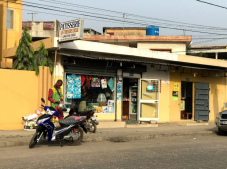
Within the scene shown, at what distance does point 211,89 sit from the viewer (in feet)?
62.2

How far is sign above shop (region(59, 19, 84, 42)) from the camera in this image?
1095 centimetres

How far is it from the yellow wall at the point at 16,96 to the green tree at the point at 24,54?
32.3 inches

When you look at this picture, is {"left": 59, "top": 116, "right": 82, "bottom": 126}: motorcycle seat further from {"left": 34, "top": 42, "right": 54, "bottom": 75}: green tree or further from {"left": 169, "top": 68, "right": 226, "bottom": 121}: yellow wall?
{"left": 169, "top": 68, "right": 226, "bottom": 121}: yellow wall

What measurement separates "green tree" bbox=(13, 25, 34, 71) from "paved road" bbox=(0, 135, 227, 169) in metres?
4.84

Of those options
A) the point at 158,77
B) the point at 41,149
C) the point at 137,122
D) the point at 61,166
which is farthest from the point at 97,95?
the point at 61,166

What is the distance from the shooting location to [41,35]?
45781 millimetres

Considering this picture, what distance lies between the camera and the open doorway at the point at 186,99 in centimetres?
1858

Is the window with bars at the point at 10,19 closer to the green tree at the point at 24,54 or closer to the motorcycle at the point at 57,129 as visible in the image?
the green tree at the point at 24,54

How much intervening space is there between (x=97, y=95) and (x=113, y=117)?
138 cm

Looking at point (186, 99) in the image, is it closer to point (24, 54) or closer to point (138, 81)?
point (138, 81)

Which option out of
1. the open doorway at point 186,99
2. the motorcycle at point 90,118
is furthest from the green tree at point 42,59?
the open doorway at point 186,99

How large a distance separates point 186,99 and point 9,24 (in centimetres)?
1275

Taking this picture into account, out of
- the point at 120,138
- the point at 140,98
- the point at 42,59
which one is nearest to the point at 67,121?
the point at 120,138

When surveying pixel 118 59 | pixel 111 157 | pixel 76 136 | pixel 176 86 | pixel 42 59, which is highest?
pixel 118 59
